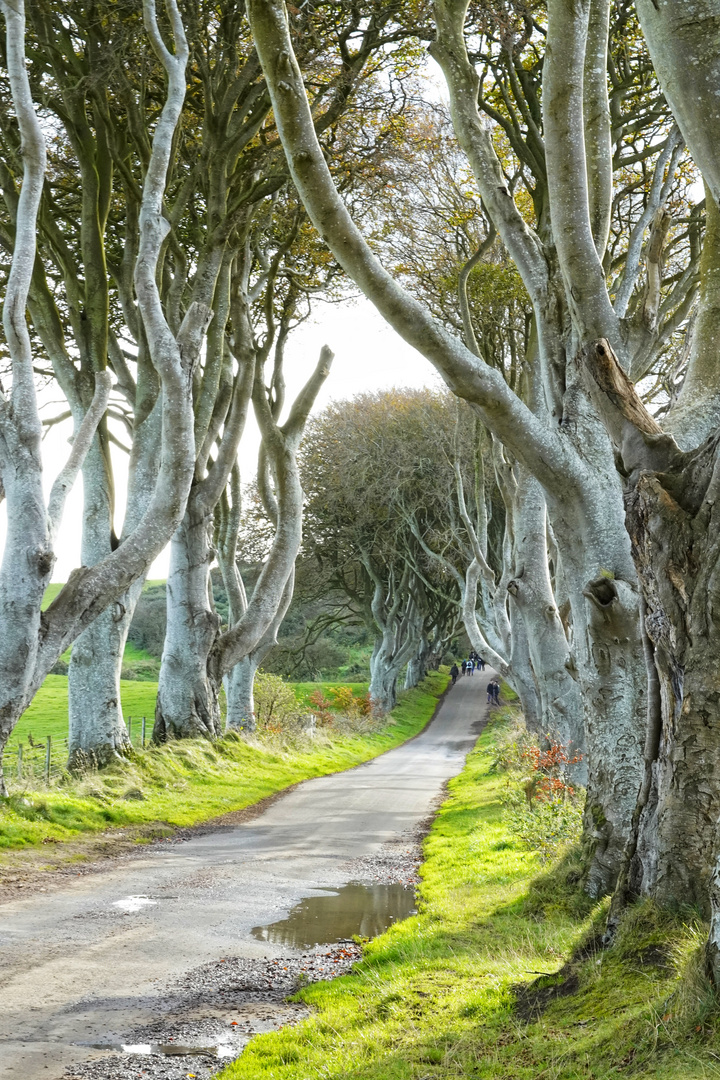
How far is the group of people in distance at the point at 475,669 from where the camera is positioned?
1769 inches

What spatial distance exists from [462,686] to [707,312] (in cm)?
5016

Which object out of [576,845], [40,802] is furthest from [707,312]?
[40,802]

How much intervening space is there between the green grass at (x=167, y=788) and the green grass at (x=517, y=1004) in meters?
5.28

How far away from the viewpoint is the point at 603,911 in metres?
5.64

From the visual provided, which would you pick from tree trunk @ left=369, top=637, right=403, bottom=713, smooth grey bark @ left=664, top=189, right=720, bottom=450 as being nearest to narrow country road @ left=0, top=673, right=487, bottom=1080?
smooth grey bark @ left=664, top=189, right=720, bottom=450

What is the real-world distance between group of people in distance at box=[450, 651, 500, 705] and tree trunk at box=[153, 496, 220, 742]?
2988cm

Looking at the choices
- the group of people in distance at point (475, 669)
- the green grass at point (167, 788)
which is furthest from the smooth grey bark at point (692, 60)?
the group of people in distance at point (475, 669)

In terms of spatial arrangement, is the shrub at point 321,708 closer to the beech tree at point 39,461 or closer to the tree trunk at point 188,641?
the tree trunk at point 188,641

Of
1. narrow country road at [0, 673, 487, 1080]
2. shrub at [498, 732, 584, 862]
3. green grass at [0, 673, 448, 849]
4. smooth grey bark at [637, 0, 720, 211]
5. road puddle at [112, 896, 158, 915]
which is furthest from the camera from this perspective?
green grass at [0, 673, 448, 849]

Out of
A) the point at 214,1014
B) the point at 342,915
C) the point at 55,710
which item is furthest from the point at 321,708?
the point at 214,1014

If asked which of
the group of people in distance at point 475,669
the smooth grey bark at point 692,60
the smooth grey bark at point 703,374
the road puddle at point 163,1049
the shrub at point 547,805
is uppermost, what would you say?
the smooth grey bark at point 692,60

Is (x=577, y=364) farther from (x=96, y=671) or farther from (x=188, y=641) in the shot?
(x=188, y=641)

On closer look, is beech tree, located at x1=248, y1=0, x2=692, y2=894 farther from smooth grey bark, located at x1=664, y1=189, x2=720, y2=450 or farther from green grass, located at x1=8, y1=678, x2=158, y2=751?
green grass, located at x1=8, y1=678, x2=158, y2=751

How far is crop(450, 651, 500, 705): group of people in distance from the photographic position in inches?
1769
